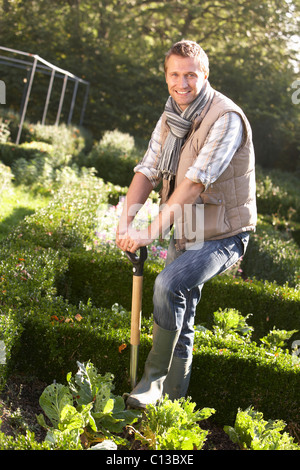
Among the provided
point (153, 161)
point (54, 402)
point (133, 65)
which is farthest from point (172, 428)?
point (133, 65)

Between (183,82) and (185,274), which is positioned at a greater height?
(183,82)

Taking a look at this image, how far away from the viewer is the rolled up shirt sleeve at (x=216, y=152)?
2.36 m

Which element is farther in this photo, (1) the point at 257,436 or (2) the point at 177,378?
(2) the point at 177,378

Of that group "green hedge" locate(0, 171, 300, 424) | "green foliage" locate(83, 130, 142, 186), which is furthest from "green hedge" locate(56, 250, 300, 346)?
"green foliage" locate(83, 130, 142, 186)

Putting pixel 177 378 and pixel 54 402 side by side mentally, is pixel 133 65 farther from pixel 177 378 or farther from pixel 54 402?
pixel 54 402

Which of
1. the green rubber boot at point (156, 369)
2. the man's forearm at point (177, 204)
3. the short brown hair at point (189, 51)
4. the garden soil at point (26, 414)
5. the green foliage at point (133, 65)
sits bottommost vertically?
the garden soil at point (26, 414)

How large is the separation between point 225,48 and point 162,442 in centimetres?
2084

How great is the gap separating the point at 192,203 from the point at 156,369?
84cm

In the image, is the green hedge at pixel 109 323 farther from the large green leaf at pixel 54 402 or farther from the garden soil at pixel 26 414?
the large green leaf at pixel 54 402

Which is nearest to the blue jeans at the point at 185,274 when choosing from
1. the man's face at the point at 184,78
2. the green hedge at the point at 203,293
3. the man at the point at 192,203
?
the man at the point at 192,203

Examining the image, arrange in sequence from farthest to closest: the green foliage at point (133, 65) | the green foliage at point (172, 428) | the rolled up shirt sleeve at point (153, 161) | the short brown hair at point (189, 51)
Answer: the green foliage at point (133, 65), the rolled up shirt sleeve at point (153, 161), the short brown hair at point (189, 51), the green foliage at point (172, 428)

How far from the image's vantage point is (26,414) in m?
2.90

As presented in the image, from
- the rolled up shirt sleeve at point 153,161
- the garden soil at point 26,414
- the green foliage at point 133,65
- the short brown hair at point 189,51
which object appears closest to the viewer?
the short brown hair at point 189,51
